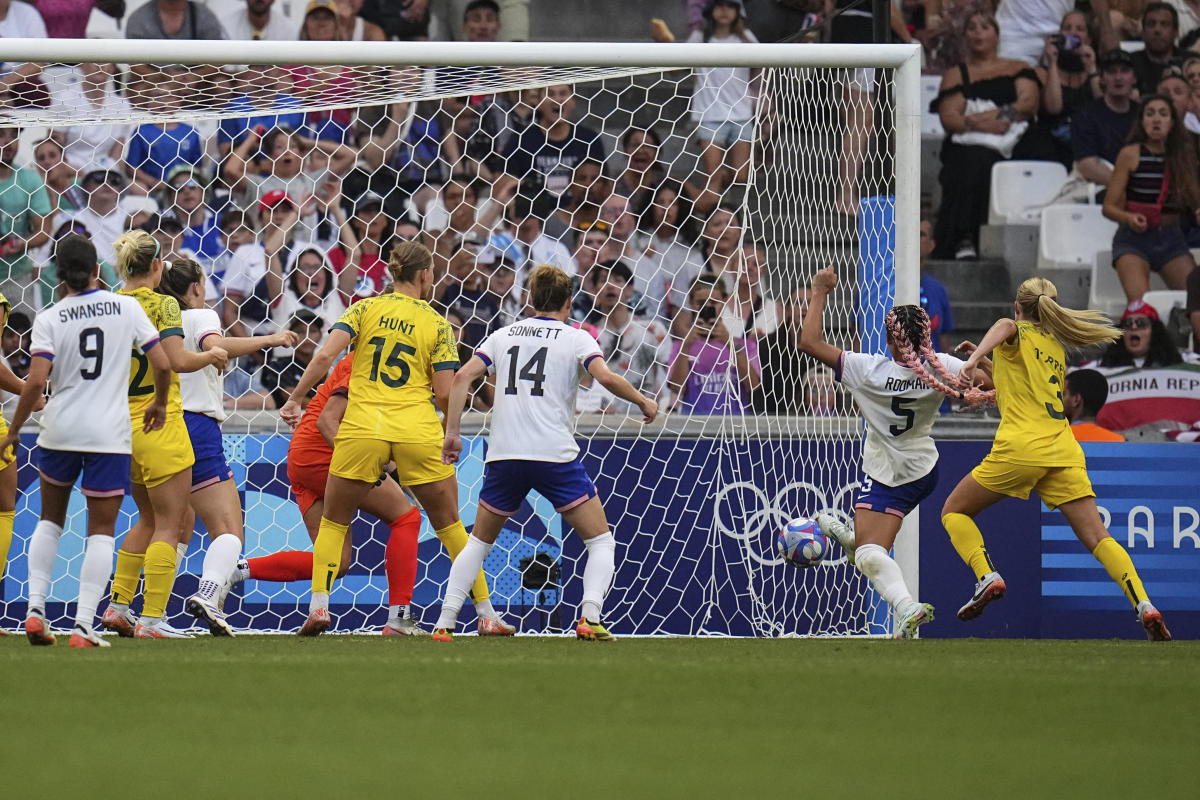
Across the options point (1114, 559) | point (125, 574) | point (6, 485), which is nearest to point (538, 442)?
point (125, 574)

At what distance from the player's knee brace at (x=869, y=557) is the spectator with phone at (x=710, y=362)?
166 cm

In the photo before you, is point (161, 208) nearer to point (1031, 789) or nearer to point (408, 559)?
point (408, 559)

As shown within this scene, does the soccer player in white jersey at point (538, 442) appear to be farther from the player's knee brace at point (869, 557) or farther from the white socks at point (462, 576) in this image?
the player's knee brace at point (869, 557)

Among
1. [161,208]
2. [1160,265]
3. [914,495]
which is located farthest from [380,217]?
[1160,265]

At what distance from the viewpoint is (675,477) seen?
9.61 metres

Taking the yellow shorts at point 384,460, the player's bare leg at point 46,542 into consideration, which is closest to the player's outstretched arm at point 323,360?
the yellow shorts at point 384,460

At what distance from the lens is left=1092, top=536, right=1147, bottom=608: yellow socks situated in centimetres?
820

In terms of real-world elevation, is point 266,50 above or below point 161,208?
above

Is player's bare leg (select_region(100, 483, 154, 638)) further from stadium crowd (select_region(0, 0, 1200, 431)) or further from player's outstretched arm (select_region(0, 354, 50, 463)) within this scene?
stadium crowd (select_region(0, 0, 1200, 431))

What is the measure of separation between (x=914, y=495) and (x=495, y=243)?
11.9 feet

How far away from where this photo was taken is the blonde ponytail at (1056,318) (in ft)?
27.4

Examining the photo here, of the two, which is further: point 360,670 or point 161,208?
point 161,208

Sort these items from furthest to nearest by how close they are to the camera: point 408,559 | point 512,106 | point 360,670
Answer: point 512,106 < point 408,559 < point 360,670

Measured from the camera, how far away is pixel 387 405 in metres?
7.76
